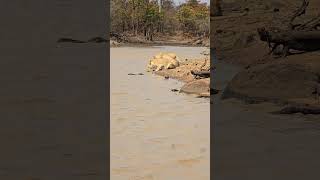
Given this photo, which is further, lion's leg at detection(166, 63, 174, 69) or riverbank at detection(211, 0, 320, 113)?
lion's leg at detection(166, 63, 174, 69)

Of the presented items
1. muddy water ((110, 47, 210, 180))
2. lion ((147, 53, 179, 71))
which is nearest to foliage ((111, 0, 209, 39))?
lion ((147, 53, 179, 71))

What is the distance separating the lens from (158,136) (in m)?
5.74

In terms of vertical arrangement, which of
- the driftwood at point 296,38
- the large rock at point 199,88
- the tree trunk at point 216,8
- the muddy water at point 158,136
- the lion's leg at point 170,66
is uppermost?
the tree trunk at point 216,8

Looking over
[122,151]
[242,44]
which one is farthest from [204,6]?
[122,151]

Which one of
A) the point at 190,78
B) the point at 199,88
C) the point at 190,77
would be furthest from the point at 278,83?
the point at 190,77

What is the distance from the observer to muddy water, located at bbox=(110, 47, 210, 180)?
14.6 feet

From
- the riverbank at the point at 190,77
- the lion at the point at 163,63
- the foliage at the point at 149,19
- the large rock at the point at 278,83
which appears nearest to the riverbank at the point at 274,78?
the large rock at the point at 278,83

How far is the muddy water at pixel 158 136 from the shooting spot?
4.46m

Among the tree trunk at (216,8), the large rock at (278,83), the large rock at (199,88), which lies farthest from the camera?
Result: the tree trunk at (216,8)

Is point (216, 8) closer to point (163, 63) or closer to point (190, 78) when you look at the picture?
point (163, 63)

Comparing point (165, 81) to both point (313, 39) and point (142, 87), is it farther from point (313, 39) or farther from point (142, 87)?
point (313, 39)

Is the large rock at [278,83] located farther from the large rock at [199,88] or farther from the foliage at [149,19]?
the foliage at [149,19]

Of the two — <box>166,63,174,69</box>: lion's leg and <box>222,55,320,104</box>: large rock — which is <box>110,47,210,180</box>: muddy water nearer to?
<box>222,55,320,104</box>: large rock

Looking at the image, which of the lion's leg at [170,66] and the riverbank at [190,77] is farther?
the lion's leg at [170,66]
